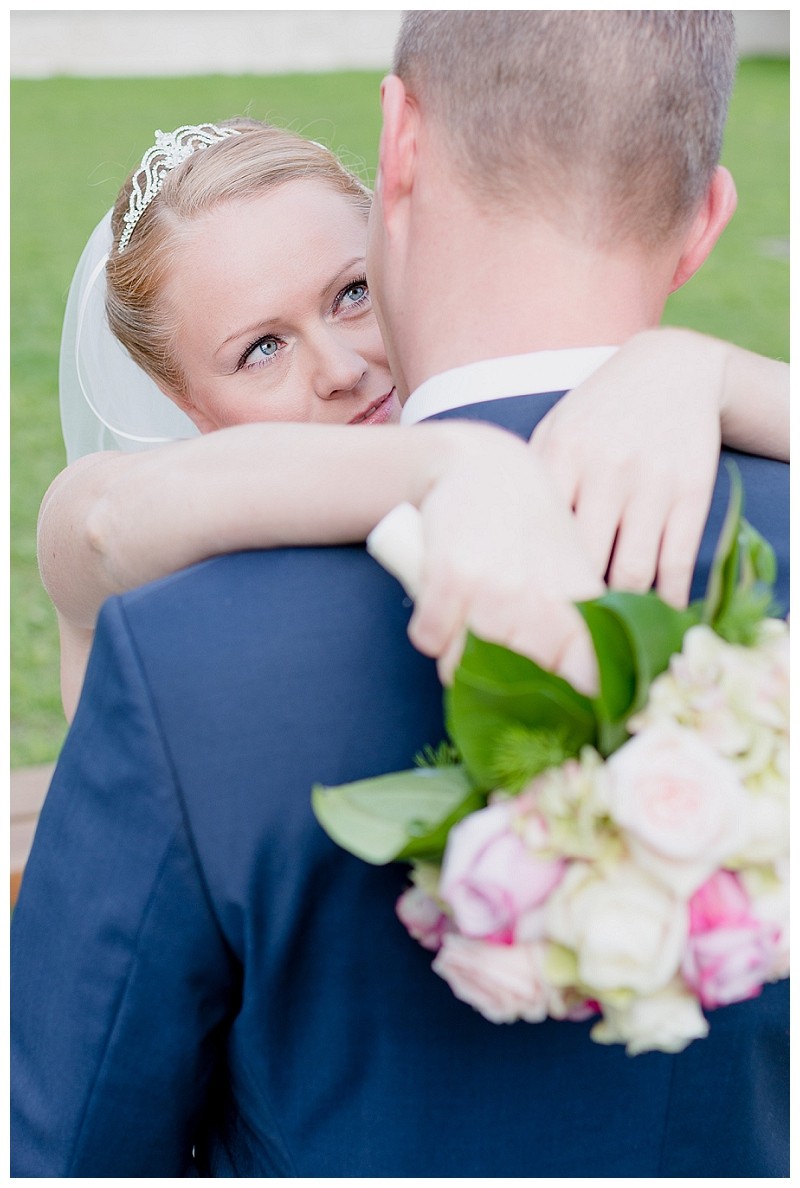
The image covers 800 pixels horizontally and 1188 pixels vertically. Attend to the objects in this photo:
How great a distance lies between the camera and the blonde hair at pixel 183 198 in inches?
112

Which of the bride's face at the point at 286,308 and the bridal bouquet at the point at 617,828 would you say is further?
the bride's face at the point at 286,308

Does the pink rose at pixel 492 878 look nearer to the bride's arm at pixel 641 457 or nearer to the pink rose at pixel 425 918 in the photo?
the pink rose at pixel 425 918

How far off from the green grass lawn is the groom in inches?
82.9

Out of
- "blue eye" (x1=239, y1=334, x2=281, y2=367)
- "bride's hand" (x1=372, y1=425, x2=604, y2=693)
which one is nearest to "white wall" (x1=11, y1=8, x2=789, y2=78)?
"blue eye" (x1=239, y1=334, x2=281, y2=367)

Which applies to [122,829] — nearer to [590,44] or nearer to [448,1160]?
[448,1160]

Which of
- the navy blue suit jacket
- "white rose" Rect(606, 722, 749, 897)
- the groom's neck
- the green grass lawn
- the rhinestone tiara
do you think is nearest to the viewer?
"white rose" Rect(606, 722, 749, 897)

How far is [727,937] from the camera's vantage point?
113 centimetres

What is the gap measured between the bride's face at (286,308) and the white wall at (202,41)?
1726 cm

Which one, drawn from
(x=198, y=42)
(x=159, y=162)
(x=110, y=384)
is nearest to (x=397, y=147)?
(x=159, y=162)

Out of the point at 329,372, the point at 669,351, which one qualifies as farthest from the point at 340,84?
the point at 669,351

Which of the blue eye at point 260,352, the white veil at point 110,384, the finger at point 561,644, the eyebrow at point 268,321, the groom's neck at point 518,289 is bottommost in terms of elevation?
the white veil at point 110,384

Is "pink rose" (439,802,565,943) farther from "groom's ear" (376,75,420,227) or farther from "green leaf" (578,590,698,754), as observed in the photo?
"groom's ear" (376,75,420,227)

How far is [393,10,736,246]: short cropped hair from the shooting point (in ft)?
4.98

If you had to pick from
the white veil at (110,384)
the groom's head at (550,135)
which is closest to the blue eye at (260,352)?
the white veil at (110,384)
